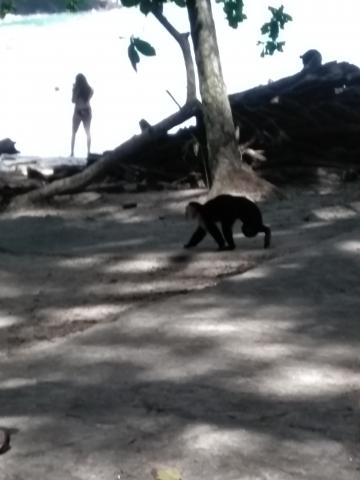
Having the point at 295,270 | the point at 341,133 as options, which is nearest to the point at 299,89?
the point at 341,133

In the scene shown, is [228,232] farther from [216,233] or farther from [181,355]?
[181,355]

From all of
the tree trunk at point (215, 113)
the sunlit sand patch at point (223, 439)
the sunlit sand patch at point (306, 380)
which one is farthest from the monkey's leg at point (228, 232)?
the sunlit sand patch at point (223, 439)

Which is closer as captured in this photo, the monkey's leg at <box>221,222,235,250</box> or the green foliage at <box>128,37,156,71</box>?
the green foliage at <box>128,37,156,71</box>

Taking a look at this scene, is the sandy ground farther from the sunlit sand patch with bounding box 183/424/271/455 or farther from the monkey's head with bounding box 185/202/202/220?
the monkey's head with bounding box 185/202/202/220

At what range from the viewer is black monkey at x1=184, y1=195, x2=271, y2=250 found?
460 inches

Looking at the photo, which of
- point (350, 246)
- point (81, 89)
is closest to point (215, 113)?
point (350, 246)

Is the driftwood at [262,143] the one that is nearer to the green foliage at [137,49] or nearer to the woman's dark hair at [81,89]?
the woman's dark hair at [81,89]

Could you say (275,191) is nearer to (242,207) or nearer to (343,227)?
(343,227)

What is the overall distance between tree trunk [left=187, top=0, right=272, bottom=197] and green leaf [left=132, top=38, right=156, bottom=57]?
518 centimetres

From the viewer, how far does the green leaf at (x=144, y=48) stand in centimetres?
1079

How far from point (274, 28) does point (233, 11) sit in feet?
8.08

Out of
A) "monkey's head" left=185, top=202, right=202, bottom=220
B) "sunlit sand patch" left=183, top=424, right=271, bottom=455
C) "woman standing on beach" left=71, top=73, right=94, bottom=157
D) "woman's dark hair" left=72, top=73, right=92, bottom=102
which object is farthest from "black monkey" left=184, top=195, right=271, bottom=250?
"woman standing on beach" left=71, top=73, right=94, bottom=157

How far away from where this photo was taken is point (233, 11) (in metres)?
16.9

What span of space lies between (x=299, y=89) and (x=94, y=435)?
613 inches
